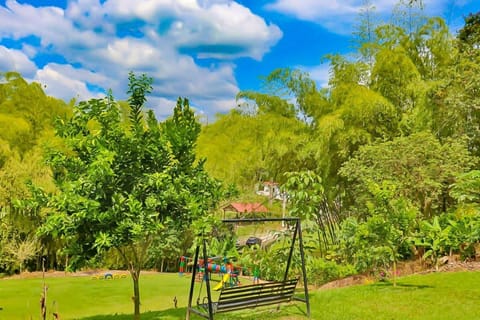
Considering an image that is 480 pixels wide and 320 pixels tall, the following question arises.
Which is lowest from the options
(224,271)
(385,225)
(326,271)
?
(326,271)

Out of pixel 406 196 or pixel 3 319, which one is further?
pixel 406 196

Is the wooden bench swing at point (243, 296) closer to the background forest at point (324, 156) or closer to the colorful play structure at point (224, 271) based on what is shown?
the colorful play structure at point (224, 271)

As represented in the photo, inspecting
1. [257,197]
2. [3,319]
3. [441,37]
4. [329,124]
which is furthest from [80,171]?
[257,197]

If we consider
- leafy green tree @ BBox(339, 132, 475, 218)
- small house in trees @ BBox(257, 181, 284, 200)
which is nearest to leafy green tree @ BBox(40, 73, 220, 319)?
leafy green tree @ BBox(339, 132, 475, 218)

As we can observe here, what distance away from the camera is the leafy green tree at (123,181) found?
4168 mm

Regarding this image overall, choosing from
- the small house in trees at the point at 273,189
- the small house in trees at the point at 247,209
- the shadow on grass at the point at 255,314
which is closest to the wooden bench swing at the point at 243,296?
the shadow on grass at the point at 255,314

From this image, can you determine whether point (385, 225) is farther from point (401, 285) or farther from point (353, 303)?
point (353, 303)

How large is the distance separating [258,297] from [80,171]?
2.42 metres

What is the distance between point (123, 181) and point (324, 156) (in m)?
6.33

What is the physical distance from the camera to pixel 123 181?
184 inches

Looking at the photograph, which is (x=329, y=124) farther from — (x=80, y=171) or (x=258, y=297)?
(x=80, y=171)

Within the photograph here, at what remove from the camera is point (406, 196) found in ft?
27.9

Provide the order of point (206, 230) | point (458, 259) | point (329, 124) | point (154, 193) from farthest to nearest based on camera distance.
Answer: point (329, 124), point (458, 259), point (154, 193), point (206, 230)

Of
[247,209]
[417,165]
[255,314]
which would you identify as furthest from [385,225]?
[247,209]
